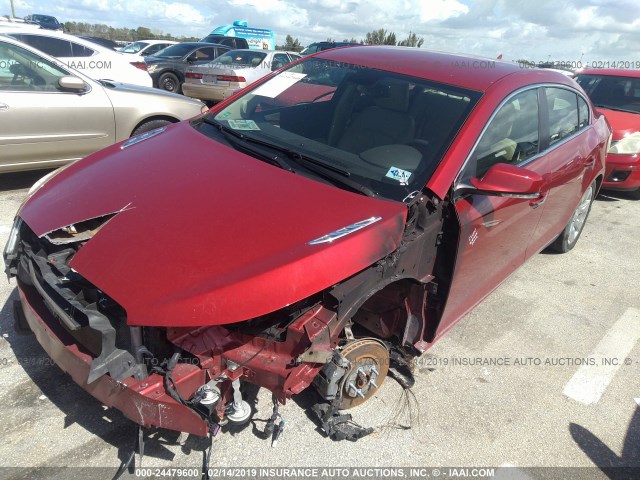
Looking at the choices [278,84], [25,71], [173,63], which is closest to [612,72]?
[278,84]

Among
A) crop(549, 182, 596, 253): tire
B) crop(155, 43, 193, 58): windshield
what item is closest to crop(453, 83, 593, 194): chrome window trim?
crop(549, 182, 596, 253): tire

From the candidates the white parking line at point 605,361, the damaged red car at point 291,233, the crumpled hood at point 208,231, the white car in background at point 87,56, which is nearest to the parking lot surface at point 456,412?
Answer: the white parking line at point 605,361

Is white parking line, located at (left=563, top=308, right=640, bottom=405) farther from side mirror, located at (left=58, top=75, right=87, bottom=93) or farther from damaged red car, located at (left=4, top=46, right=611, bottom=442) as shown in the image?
side mirror, located at (left=58, top=75, right=87, bottom=93)

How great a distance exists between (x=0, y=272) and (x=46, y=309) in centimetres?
162

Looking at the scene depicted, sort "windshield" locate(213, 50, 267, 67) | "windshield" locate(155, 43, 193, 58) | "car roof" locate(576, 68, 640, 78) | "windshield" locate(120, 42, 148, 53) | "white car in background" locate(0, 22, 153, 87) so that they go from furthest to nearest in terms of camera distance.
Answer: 1. "windshield" locate(120, 42, 148, 53)
2. "windshield" locate(155, 43, 193, 58)
3. "windshield" locate(213, 50, 267, 67)
4. "car roof" locate(576, 68, 640, 78)
5. "white car in background" locate(0, 22, 153, 87)

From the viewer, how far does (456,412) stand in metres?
2.72

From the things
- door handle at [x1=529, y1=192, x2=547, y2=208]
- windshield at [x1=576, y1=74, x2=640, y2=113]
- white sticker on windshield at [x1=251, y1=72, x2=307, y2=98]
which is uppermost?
white sticker on windshield at [x1=251, y1=72, x2=307, y2=98]

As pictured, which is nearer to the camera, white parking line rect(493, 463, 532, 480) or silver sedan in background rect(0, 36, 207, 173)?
white parking line rect(493, 463, 532, 480)

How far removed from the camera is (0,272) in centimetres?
351

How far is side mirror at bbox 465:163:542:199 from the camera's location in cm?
239

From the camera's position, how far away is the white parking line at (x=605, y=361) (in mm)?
2996

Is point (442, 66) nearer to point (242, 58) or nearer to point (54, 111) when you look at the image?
point (54, 111)

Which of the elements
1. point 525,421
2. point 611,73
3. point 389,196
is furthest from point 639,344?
point 611,73

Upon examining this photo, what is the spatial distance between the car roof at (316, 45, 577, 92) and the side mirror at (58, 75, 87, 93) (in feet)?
9.61
